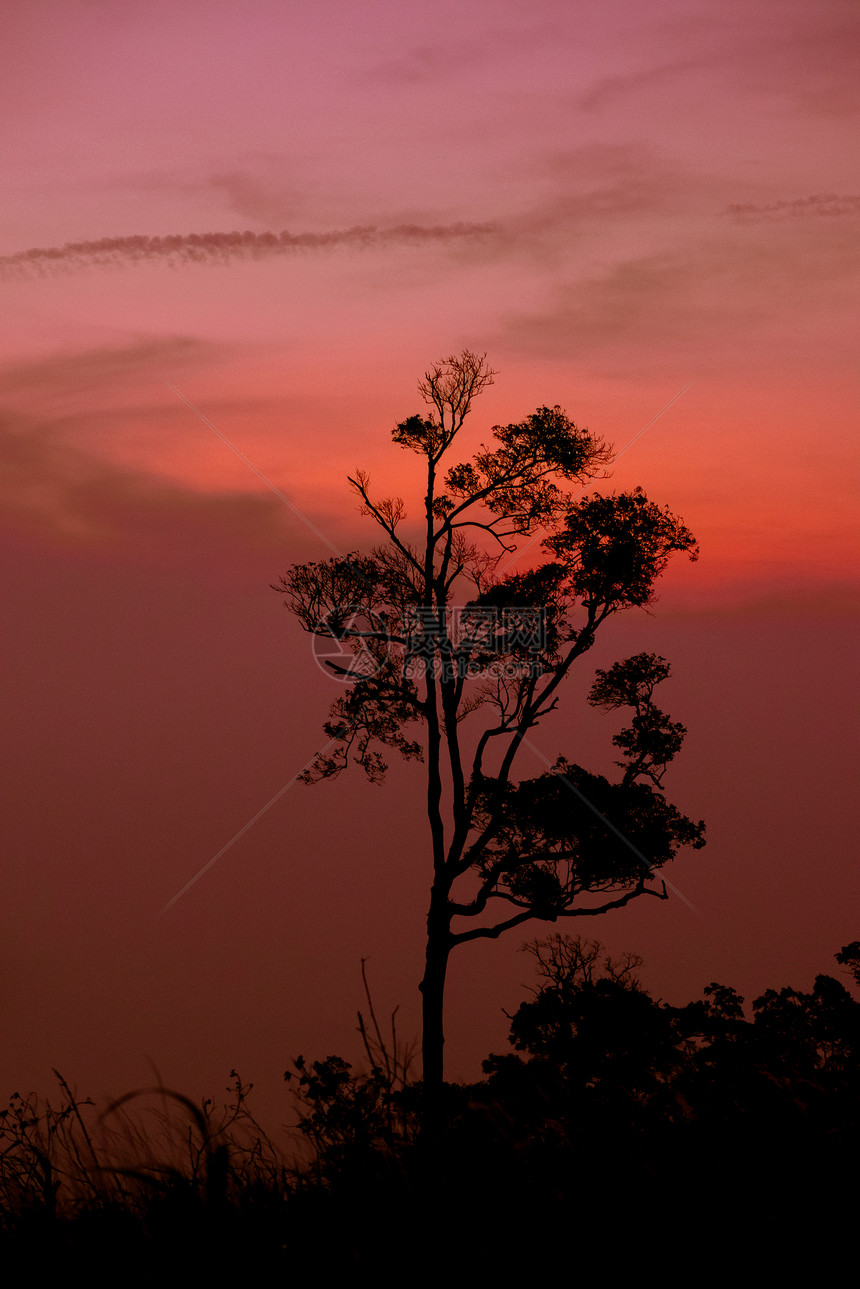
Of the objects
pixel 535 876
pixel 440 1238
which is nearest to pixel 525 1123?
pixel 440 1238

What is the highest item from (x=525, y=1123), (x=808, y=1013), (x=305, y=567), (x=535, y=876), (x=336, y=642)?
(x=305, y=567)

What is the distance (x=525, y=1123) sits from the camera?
6.64 meters

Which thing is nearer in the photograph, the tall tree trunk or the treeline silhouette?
the treeline silhouette

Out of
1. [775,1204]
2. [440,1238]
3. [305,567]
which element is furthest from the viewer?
[305,567]

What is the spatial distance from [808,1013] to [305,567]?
1485cm

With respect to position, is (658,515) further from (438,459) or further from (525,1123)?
(525,1123)

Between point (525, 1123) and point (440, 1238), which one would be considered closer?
point (440, 1238)

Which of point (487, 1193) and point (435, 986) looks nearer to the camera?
point (487, 1193)

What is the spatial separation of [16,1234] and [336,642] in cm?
1616

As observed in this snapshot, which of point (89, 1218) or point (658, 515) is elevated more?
point (658, 515)

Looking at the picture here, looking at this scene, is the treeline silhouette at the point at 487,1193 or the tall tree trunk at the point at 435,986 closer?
the treeline silhouette at the point at 487,1193

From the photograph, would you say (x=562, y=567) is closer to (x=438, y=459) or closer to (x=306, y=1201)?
(x=438, y=459)

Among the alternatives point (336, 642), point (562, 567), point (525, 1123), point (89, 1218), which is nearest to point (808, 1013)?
point (562, 567)

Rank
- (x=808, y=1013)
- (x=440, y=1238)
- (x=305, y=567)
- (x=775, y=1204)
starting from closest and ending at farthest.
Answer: (x=440, y=1238), (x=775, y=1204), (x=305, y=567), (x=808, y=1013)
